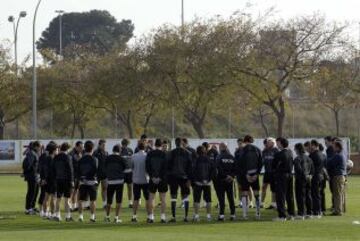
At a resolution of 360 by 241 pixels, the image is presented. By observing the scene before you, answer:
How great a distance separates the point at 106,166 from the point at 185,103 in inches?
1537

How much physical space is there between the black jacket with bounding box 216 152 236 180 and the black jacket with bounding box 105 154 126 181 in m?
2.55

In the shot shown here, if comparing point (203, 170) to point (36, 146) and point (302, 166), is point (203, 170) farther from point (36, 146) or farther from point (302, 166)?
point (36, 146)

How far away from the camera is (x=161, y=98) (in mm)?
65562

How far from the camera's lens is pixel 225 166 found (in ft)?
85.9

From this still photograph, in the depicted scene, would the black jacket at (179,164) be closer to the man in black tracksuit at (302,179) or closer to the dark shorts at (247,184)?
the dark shorts at (247,184)

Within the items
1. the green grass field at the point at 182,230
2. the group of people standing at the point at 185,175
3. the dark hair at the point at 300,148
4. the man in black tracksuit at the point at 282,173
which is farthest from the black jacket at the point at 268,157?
the man in black tracksuit at the point at 282,173

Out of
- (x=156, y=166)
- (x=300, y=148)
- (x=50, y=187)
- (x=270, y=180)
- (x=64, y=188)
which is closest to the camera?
(x=156, y=166)

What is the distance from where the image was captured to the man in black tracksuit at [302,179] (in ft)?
86.5

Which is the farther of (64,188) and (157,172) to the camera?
(64,188)

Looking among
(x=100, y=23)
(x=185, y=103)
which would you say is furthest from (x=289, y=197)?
(x=100, y=23)

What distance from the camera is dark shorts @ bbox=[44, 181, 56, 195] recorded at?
27192 mm

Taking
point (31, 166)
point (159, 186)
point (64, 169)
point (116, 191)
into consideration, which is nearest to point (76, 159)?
point (64, 169)

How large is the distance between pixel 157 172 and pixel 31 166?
522 centimetres

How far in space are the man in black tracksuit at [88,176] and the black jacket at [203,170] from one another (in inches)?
105
